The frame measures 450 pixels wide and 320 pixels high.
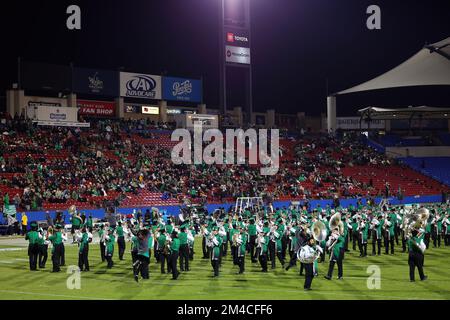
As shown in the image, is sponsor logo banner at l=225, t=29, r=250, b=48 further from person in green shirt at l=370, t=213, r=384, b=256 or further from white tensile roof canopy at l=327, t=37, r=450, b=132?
person in green shirt at l=370, t=213, r=384, b=256

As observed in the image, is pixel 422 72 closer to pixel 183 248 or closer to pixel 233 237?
pixel 233 237

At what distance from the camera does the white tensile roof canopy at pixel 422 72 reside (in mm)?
51844

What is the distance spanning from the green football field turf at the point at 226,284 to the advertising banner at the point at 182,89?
114 ft

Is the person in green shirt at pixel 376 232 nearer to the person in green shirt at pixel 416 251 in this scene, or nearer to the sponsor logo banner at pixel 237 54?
the person in green shirt at pixel 416 251

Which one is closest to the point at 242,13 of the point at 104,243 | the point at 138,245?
the point at 104,243

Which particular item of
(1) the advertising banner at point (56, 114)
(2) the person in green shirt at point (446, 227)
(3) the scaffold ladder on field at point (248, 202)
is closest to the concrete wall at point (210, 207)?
(3) the scaffold ladder on field at point (248, 202)

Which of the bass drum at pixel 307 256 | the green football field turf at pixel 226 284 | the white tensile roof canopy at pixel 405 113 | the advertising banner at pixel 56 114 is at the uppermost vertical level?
the white tensile roof canopy at pixel 405 113

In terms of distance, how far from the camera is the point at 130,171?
138 feet

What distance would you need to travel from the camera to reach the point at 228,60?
173 feet

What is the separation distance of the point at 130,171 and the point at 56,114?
25.1 feet

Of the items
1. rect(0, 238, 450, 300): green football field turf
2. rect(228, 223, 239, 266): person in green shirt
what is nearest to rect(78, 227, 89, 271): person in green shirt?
rect(0, 238, 450, 300): green football field turf

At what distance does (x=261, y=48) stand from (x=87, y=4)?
2128 centimetres

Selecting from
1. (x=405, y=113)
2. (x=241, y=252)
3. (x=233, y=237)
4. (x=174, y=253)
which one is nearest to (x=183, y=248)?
(x=174, y=253)
